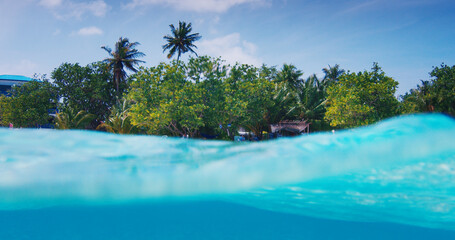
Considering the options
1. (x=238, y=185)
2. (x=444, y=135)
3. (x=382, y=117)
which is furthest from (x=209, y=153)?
(x=382, y=117)

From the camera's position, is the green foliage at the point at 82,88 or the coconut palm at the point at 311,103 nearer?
the coconut palm at the point at 311,103

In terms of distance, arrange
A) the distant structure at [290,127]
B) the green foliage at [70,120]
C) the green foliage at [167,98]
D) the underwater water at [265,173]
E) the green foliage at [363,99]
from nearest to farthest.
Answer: the underwater water at [265,173] → the green foliage at [167,98] → the green foliage at [363,99] → the green foliage at [70,120] → the distant structure at [290,127]

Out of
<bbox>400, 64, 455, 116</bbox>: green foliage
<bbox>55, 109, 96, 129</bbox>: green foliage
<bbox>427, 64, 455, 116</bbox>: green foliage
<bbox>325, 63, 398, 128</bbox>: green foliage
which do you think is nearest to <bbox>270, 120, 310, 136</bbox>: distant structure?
<bbox>325, 63, 398, 128</bbox>: green foliage

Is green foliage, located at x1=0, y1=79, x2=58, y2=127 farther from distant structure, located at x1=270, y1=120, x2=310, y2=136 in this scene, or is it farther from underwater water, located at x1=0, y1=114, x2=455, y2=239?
distant structure, located at x1=270, y1=120, x2=310, y2=136

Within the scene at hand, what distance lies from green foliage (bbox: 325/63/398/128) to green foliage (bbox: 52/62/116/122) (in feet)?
88.6

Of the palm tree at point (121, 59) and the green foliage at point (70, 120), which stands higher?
the palm tree at point (121, 59)

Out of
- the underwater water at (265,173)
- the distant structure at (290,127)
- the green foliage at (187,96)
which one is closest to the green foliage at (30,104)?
the green foliage at (187,96)

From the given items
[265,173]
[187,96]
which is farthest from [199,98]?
[265,173]

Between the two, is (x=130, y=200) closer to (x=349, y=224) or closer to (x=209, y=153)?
(x=209, y=153)

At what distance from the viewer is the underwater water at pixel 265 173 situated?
787 centimetres

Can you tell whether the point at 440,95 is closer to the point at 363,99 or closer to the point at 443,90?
the point at 443,90

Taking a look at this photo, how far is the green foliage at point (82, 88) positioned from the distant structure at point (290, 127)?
2082 cm

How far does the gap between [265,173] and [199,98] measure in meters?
11.8

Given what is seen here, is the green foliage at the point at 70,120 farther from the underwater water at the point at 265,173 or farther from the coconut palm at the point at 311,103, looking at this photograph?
the coconut palm at the point at 311,103
